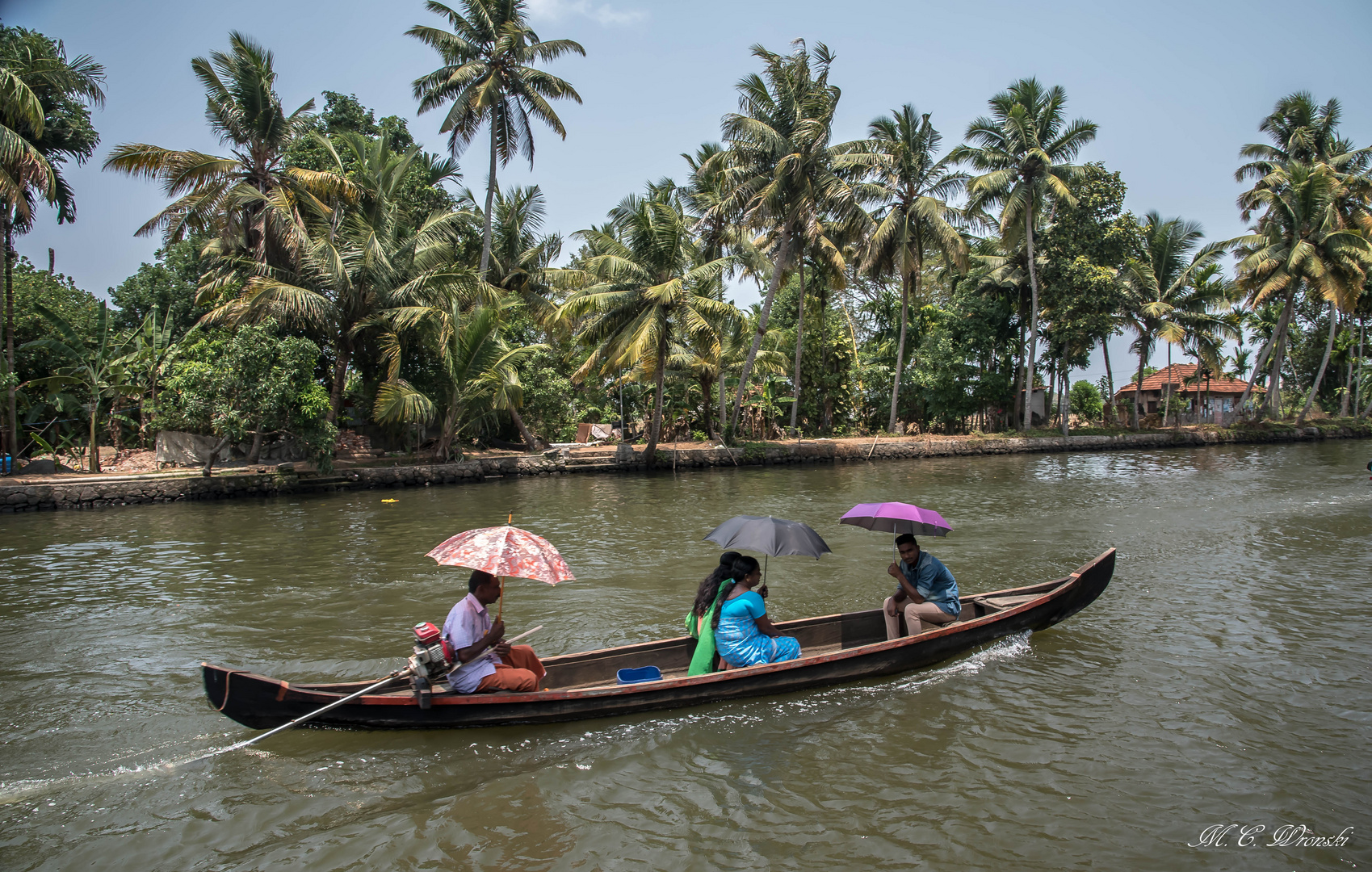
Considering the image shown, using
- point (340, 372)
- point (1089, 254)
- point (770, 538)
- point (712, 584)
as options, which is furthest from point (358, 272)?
point (1089, 254)

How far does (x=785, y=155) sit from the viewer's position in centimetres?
2586

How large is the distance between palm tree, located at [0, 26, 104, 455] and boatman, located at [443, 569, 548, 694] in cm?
1945

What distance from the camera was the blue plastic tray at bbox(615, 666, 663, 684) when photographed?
6.24 meters

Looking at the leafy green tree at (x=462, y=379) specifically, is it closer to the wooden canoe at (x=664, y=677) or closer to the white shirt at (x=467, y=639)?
the wooden canoe at (x=664, y=677)

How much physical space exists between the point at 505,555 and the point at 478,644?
0.79 metres

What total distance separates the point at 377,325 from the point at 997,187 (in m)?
25.8

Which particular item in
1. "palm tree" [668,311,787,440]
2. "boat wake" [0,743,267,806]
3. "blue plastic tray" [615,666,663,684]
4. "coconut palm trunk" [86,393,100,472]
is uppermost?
"palm tree" [668,311,787,440]

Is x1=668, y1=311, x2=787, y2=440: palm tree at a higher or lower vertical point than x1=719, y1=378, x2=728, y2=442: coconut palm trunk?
higher

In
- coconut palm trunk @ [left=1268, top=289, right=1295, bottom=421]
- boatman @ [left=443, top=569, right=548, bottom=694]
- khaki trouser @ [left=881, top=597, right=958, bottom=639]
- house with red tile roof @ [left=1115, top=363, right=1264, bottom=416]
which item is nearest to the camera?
boatman @ [left=443, top=569, right=548, bottom=694]

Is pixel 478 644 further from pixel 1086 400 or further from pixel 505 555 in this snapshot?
pixel 1086 400

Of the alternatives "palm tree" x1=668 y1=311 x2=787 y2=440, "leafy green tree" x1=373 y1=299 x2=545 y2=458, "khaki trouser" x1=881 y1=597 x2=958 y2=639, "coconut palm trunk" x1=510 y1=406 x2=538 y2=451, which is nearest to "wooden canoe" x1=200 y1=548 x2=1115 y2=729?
"khaki trouser" x1=881 y1=597 x2=958 y2=639

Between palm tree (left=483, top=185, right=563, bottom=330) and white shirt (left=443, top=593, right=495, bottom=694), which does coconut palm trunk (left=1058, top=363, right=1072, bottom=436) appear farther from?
white shirt (left=443, top=593, right=495, bottom=694)

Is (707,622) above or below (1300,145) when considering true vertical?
below

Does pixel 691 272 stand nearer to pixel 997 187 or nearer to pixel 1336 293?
pixel 997 187
